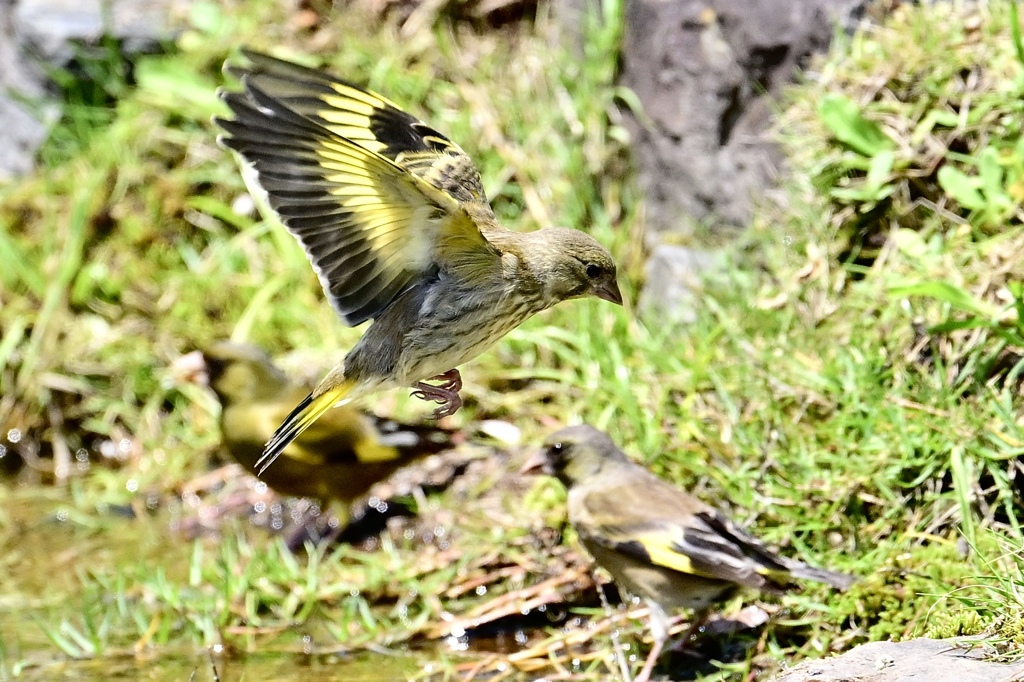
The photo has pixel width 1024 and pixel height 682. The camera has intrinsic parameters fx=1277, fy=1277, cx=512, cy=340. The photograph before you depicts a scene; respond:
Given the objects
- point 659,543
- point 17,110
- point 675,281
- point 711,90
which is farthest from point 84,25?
point 659,543

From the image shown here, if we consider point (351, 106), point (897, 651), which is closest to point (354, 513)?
point (351, 106)

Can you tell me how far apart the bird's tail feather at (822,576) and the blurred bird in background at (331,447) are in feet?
6.73

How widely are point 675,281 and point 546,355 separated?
0.67 m

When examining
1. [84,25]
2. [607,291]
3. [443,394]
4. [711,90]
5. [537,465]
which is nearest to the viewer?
[607,291]

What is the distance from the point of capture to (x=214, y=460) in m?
6.33

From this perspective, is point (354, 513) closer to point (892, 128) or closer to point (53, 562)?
point (53, 562)

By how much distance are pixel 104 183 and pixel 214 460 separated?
6.38 ft

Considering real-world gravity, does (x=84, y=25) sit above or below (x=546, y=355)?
above

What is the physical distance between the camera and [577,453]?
181 inches

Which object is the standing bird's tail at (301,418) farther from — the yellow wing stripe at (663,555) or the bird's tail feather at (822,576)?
the bird's tail feather at (822,576)

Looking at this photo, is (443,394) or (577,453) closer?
(443,394)

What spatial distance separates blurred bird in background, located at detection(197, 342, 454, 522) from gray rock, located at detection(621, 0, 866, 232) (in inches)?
64.5

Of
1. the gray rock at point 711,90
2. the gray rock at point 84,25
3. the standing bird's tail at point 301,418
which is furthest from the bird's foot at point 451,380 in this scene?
the gray rock at point 84,25

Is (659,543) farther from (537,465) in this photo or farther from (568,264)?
(568,264)
